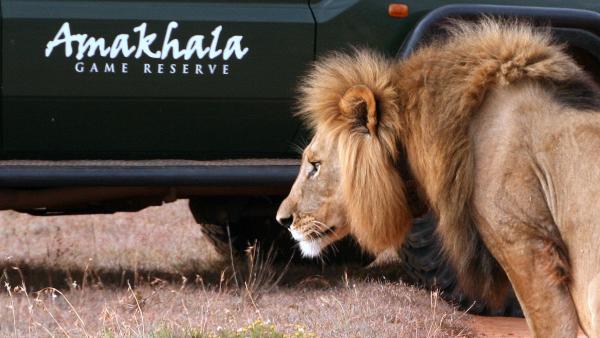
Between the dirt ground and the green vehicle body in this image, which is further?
→ the green vehicle body

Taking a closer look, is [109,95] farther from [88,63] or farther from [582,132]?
[582,132]

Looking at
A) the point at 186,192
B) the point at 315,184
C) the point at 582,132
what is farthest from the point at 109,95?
the point at 582,132

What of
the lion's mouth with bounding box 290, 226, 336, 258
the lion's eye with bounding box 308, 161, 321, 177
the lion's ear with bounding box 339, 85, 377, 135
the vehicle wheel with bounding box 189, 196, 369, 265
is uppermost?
the lion's ear with bounding box 339, 85, 377, 135

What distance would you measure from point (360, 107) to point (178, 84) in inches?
63.5

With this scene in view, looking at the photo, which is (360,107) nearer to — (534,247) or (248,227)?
(534,247)

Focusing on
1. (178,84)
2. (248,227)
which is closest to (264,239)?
(248,227)

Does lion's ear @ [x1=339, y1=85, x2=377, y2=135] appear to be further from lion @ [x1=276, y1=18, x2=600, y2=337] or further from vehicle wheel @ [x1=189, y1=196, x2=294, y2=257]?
vehicle wheel @ [x1=189, y1=196, x2=294, y2=257]

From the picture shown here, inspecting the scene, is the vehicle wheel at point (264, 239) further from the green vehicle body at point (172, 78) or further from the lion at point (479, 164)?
the lion at point (479, 164)

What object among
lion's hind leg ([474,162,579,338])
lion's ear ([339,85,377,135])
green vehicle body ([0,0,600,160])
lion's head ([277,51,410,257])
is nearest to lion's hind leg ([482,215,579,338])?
lion's hind leg ([474,162,579,338])

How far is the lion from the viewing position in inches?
146

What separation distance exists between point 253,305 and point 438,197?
5.85ft

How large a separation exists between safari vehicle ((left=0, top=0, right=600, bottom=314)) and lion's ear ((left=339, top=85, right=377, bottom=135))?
1510 mm

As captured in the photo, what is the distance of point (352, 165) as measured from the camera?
4.04 meters

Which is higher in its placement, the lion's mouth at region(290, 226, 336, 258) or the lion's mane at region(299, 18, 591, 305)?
the lion's mane at region(299, 18, 591, 305)
